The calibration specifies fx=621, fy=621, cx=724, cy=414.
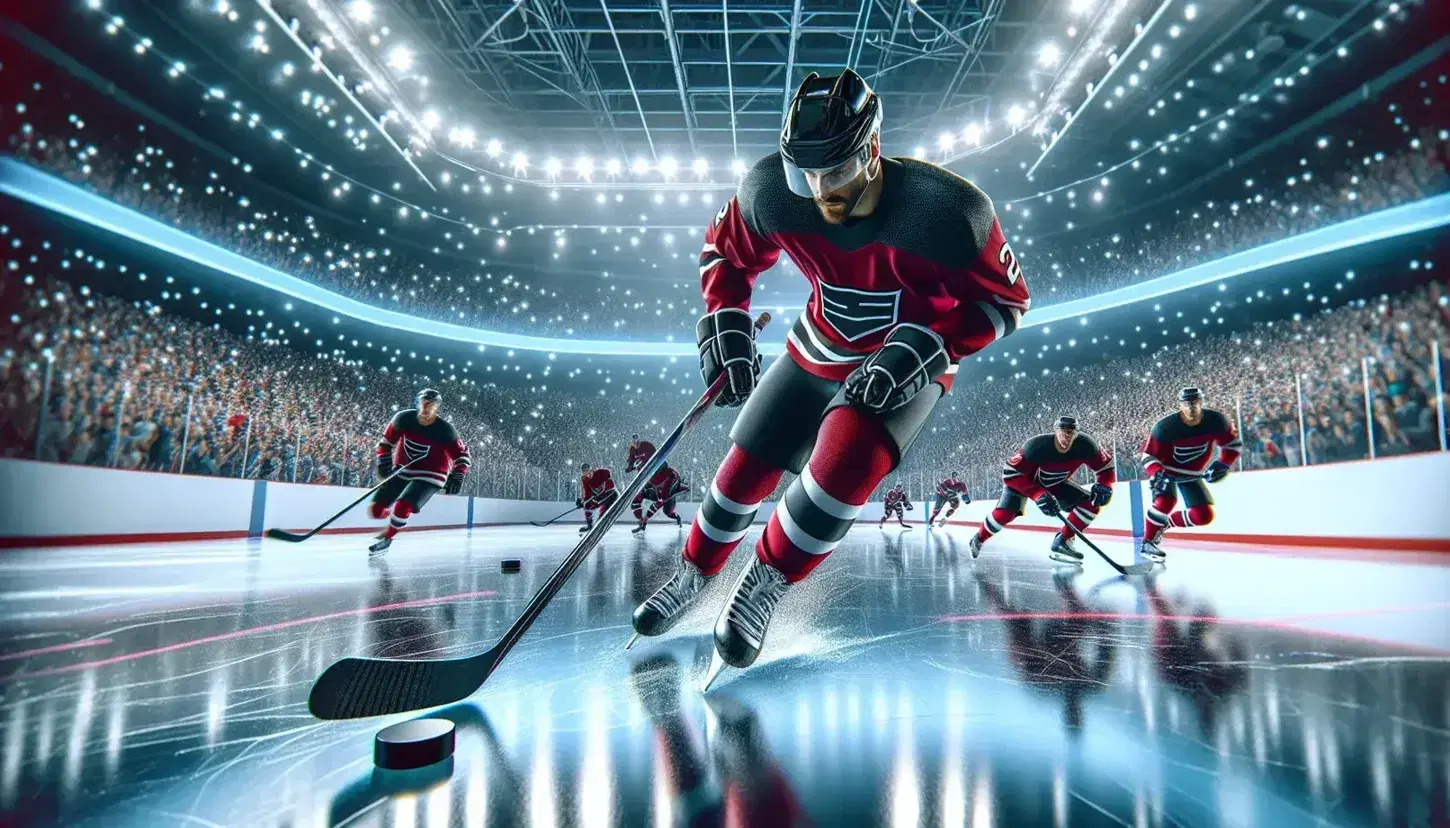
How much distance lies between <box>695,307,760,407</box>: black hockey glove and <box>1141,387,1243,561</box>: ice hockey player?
5.00 meters

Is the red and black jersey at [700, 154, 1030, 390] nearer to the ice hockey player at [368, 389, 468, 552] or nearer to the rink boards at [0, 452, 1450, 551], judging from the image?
the ice hockey player at [368, 389, 468, 552]

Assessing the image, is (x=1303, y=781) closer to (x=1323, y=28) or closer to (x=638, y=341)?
(x=1323, y=28)

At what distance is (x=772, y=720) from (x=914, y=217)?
4.22 ft

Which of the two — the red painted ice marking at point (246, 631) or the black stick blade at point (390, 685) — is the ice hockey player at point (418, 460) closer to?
the red painted ice marking at point (246, 631)

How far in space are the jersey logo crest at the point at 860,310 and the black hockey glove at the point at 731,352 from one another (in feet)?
0.89

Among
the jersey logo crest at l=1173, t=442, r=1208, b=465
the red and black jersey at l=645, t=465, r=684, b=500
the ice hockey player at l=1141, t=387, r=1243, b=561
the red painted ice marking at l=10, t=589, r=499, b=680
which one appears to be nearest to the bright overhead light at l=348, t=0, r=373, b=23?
the red and black jersey at l=645, t=465, r=684, b=500

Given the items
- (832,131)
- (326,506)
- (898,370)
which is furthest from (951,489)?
(832,131)

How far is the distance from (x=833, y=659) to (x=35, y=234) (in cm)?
1173

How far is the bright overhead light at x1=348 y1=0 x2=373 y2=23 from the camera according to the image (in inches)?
347

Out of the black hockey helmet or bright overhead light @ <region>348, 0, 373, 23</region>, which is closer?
the black hockey helmet

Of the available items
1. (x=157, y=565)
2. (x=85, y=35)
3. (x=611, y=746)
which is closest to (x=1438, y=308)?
(x=611, y=746)

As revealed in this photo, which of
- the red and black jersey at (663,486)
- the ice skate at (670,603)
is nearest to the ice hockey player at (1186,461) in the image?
the ice skate at (670,603)

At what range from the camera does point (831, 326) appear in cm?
192

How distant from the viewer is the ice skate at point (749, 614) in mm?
1464
